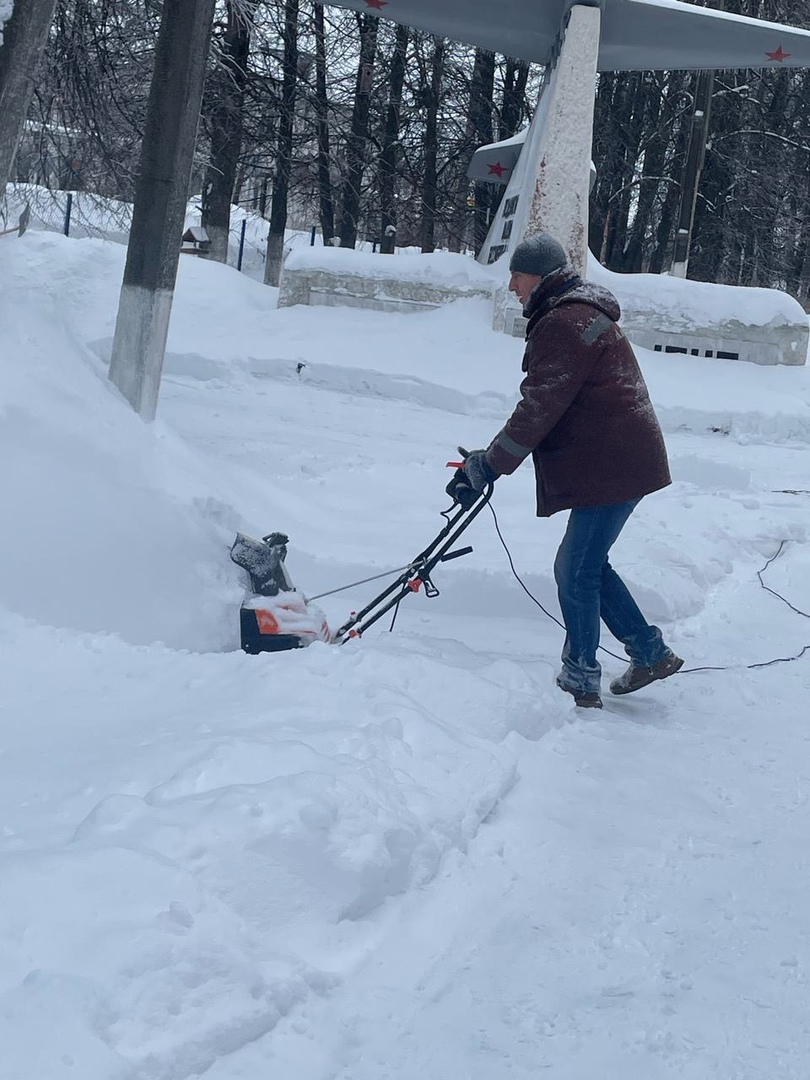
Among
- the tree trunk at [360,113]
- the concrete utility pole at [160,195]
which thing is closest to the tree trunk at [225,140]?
the tree trunk at [360,113]

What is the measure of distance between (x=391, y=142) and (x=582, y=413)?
2078 cm

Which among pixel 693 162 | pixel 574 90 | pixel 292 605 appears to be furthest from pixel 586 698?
pixel 693 162

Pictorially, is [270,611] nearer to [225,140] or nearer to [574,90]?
[574,90]

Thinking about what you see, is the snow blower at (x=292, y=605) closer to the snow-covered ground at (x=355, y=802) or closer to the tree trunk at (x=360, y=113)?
the snow-covered ground at (x=355, y=802)

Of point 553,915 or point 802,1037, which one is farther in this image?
point 553,915

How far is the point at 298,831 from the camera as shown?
8.79ft

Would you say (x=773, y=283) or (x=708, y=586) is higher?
(x=773, y=283)

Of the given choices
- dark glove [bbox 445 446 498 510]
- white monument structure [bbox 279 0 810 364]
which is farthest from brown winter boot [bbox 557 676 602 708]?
white monument structure [bbox 279 0 810 364]

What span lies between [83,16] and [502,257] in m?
7.90

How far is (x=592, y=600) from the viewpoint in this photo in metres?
→ 4.53

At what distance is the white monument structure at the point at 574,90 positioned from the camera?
46.2ft

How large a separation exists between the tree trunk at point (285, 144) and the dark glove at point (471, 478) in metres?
16.2

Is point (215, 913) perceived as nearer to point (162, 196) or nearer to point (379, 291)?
point (162, 196)

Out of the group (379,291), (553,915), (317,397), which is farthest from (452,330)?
(553,915)
